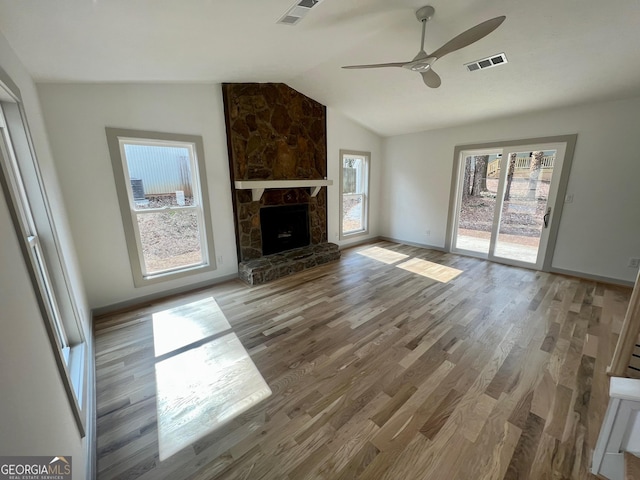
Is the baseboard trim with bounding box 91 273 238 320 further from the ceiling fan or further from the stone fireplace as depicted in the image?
the ceiling fan

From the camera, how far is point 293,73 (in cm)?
346

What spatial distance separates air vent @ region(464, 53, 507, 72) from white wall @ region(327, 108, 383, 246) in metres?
2.41

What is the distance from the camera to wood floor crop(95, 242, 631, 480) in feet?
4.64

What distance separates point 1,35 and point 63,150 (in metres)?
1.31

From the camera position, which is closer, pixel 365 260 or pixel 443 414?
pixel 443 414

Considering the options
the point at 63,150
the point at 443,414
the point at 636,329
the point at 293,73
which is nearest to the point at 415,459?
the point at 443,414

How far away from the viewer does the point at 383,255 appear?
16.5 ft

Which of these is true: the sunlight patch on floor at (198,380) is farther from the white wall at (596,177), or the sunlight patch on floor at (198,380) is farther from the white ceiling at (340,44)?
the white wall at (596,177)

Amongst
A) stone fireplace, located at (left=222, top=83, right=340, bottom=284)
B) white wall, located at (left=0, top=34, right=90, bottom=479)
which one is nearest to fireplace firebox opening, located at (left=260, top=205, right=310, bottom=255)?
stone fireplace, located at (left=222, top=83, right=340, bottom=284)

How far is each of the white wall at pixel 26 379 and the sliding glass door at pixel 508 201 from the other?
214 inches

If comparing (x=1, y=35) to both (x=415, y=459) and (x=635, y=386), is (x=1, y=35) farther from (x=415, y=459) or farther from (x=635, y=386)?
(x=635, y=386)

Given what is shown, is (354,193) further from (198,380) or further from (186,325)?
(198,380)

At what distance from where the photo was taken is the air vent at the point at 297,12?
1.83 metres

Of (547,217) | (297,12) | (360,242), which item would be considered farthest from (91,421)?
(547,217)
